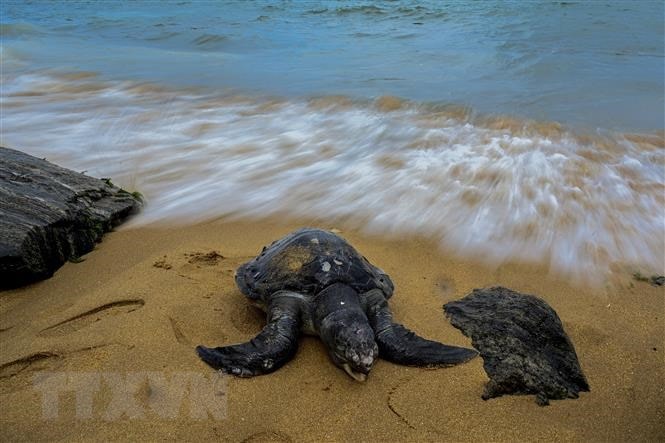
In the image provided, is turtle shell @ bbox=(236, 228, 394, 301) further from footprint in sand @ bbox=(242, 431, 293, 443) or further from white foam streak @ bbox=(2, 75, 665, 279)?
white foam streak @ bbox=(2, 75, 665, 279)

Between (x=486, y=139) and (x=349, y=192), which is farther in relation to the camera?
(x=486, y=139)

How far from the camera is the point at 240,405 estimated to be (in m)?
2.47

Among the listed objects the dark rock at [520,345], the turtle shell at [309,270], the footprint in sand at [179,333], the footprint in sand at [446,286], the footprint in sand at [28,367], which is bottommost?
the footprint in sand at [446,286]

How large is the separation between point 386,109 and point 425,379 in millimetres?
6033

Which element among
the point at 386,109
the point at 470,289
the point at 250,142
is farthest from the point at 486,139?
the point at 470,289

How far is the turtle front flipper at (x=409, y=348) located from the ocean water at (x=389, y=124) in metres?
1.47

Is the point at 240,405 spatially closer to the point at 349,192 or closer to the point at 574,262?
the point at 574,262

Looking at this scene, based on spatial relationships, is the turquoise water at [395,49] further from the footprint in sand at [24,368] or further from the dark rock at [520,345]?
the footprint in sand at [24,368]

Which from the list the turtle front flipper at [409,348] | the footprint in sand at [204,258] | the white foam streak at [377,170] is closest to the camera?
the turtle front flipper at [409,348]

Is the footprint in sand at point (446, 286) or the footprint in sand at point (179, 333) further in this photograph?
the footprint in sand at point (446, 286)

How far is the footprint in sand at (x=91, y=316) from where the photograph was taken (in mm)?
2994

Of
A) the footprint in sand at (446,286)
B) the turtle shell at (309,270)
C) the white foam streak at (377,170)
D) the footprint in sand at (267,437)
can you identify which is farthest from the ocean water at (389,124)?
the footprint in sand at (267,437)

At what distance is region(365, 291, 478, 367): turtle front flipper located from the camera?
2.71 meters

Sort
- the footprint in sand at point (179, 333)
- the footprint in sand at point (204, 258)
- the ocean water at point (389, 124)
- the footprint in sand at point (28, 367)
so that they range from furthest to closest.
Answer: the ocean water at point (389, 124), the footprint in sand at point (204, 258), the footprint in sand at point (179, 333), the footprint in sand at point (28, 367)
